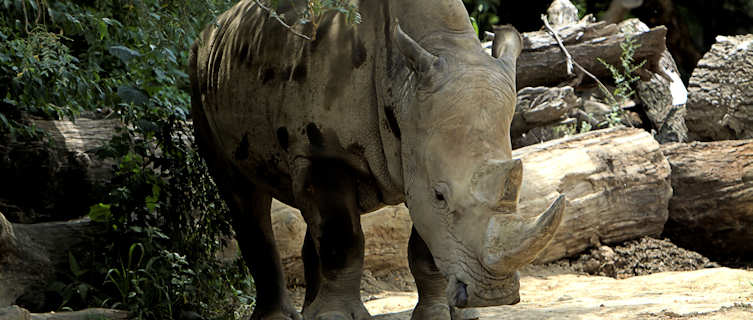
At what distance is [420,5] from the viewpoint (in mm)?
4730

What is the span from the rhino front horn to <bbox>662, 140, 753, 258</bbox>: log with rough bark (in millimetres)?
4053

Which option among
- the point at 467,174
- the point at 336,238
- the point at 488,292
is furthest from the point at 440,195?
the point at 336,238

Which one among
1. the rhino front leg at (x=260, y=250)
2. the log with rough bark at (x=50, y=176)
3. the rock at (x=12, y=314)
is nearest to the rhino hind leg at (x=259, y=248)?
the rhino front leg at (x=260, y=250)

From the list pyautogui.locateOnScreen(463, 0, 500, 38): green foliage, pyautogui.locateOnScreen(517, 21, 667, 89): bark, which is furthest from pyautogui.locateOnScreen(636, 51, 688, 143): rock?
pyautogui.locateOnScreen(463, 0, 500, 38): green foliage

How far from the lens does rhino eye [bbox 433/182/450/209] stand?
4027mm

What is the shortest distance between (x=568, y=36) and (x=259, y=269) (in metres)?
4.43

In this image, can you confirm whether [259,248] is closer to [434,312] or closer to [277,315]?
[277,315]

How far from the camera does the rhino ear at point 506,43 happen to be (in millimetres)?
4590

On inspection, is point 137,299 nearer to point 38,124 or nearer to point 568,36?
point 38,124

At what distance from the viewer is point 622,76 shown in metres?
9.09

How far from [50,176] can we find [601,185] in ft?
13.2

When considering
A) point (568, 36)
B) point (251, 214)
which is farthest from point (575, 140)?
point (251, 214)

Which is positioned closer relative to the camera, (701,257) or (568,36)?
(701,257)

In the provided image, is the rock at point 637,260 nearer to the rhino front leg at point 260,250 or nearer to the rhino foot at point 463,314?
the rhino foot at point 463,314
